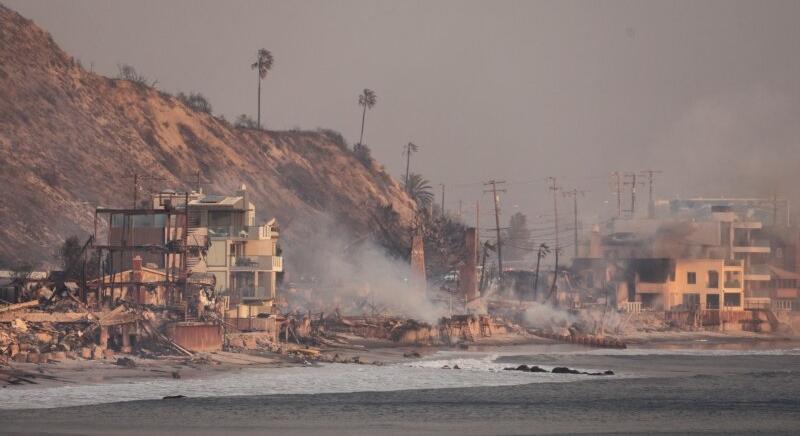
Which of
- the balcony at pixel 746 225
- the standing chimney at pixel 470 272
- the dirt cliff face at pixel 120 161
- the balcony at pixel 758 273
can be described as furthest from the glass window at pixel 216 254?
the balcony at pixel 746 225

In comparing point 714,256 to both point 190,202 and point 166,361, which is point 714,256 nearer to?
point 190,202

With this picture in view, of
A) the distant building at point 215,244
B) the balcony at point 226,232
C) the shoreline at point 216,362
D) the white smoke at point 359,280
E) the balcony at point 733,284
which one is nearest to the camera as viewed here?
the shoreline at point 216,362

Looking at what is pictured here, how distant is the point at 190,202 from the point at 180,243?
20.7 metres

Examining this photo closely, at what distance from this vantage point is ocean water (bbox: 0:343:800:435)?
5469 cm

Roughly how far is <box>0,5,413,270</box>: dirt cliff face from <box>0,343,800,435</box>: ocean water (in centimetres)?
3610

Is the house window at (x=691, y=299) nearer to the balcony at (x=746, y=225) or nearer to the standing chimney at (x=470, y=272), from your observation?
the balcony at (x=746, y=225)

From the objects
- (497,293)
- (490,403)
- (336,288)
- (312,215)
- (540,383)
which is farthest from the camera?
(312,215)

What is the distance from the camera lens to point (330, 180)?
7470 inches

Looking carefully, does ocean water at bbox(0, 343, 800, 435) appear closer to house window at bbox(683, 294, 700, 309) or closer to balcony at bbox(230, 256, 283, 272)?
balcony at bbox(230, 256, 283, 272)

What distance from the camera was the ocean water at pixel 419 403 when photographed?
54.7m

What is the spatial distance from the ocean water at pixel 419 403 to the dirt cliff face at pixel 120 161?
3610 centimetres

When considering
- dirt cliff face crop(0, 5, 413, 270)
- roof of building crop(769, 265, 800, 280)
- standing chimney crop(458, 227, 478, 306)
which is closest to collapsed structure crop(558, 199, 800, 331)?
roof of building crop(769, 265, 800, 280)

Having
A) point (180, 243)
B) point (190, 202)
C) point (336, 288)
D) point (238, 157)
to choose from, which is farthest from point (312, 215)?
point (180, 243)

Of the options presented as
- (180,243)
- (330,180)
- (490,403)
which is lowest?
(490,403)
